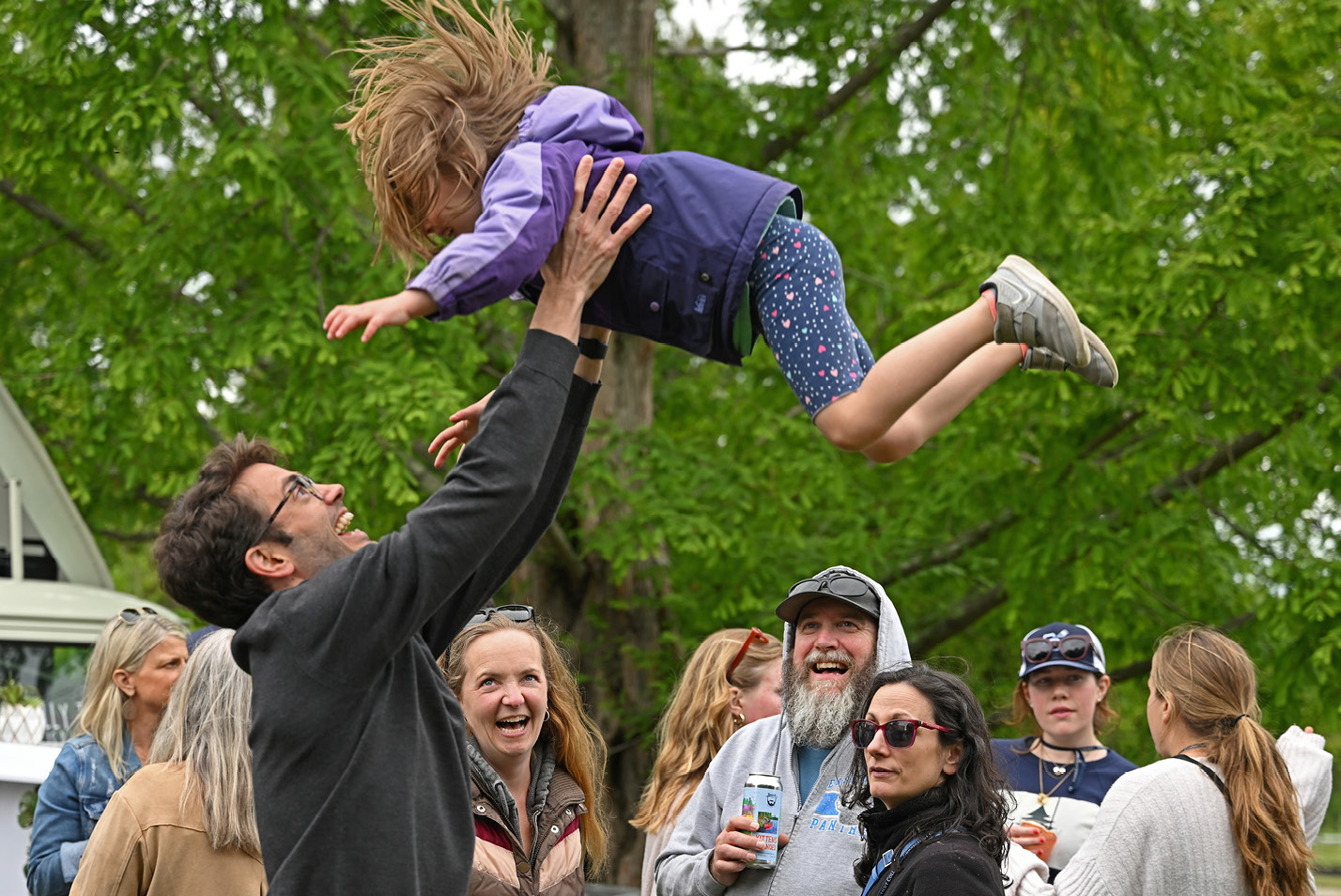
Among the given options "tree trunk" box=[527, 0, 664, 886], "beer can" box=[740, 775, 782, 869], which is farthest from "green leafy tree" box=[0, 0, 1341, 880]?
"beer can" box=[740, 775, 782, 869]

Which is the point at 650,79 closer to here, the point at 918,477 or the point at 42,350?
the point at 918,477

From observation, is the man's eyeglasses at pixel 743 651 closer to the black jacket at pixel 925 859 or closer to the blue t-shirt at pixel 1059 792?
the blue t-shirt at pixel 1059 792

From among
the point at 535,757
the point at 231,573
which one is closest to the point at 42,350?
the point at 535,757

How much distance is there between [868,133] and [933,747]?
8.58 m

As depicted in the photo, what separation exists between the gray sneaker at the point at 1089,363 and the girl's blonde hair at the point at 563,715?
1743 millimetres

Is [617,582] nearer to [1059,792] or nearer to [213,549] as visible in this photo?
[1059,792]

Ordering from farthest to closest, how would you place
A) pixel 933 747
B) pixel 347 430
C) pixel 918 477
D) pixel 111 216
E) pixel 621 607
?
pixel 111 216 < pixel 918 477 < pixel 621 607 < pixel 347 430 < pixel 933 747

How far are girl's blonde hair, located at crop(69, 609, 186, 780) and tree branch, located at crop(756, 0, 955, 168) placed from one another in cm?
640

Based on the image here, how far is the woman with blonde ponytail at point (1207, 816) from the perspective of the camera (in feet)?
12.2

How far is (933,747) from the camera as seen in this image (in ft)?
10.9

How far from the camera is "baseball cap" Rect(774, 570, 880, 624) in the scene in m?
4.16

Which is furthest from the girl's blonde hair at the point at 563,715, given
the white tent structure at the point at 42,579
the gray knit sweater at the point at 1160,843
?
the white tent structure at the point at 42,579

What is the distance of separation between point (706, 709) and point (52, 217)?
295 inches

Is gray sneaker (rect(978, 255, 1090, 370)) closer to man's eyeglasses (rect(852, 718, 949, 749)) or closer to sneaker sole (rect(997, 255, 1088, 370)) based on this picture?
sneaker sole (rect(997, 255, 1088, 370))
